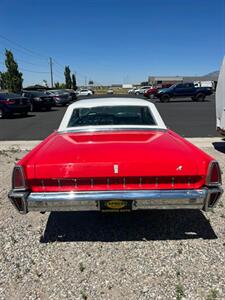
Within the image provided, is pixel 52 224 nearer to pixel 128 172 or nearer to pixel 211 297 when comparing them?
pixel 128 172

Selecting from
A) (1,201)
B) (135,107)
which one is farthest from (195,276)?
(1,201)

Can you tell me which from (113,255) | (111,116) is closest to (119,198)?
(113,255)

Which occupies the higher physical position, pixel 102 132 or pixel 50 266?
pixel 102 132

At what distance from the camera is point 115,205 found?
130 inches

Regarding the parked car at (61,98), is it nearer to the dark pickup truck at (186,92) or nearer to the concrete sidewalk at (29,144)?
the dark pickup truck at (186,92)

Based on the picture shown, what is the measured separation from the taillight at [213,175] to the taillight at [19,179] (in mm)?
1876

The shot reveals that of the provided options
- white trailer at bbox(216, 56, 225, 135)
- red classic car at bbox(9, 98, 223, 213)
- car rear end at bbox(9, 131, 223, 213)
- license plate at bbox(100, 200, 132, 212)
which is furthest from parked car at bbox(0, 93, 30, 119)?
license plate at bbox(100, 200, 132, 212)

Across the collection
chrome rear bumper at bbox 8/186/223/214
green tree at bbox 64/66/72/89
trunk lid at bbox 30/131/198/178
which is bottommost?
green tree at bbox 64/66/72/89

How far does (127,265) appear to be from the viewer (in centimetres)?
321

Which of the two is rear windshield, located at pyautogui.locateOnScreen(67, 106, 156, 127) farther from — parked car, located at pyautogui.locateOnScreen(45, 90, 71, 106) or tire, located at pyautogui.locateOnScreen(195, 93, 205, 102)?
tire, located at pyautogui.locateOnScreen(195, 93, 205, 102)

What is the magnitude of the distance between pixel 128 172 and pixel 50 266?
4.03ft

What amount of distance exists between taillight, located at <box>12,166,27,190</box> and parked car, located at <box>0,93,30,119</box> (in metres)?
15.5

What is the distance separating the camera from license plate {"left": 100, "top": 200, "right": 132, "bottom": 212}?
10.7 ft

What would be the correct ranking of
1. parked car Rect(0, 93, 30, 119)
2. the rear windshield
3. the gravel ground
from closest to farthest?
the gravel ground
the rear windshield
parked car Rect(0, 93, 30, 119)
